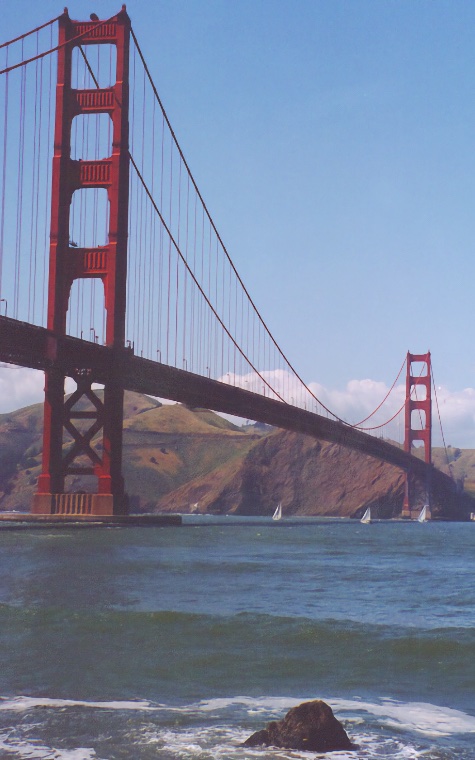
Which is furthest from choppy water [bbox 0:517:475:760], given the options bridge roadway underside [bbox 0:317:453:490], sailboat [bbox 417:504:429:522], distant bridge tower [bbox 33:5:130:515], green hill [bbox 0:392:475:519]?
green hill [bbox 0:392:475:519]

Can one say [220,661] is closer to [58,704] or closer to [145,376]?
[58,704]

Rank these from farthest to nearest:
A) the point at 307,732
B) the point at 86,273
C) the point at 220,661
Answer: the point at 86,273 < the point at 220,661 < the point at 307,732

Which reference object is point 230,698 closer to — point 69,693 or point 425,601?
point 69,693

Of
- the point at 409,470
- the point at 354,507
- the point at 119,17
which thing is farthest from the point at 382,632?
the point at 354,507

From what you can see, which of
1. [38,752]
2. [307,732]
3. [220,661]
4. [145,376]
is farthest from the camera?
[145,376]

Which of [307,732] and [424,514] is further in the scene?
[424,514]

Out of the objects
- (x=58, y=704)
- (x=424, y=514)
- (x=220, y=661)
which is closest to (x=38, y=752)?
(x=58, y=704)
